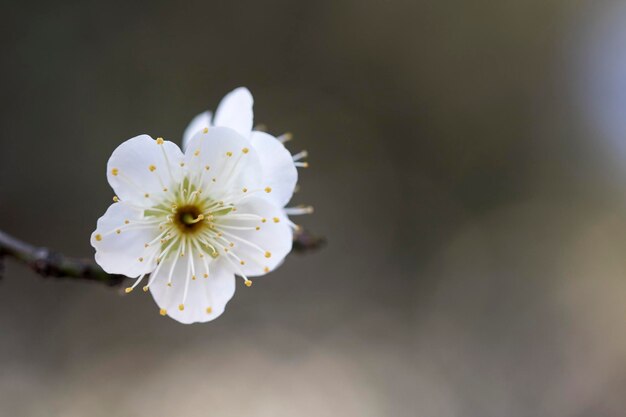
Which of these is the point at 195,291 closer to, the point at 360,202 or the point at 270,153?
the point at 270,153

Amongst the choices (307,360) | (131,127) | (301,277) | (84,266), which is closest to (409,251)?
(301,277)

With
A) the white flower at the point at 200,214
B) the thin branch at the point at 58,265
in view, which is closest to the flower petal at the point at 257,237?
the white flower at the point at 200,214

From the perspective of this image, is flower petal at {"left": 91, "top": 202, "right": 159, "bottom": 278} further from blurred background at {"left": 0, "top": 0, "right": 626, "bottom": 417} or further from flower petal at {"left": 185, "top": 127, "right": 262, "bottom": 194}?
blurred background at {"left": 0, "top": 0, "right": 626, "bottom": 417}

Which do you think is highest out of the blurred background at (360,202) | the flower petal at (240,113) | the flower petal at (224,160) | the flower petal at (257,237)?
the blurred background at (360,202)

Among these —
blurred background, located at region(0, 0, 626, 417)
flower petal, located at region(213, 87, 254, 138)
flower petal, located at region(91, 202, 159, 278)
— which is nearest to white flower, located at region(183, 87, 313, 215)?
flower petal, located at region(213, 87, 254, 138)

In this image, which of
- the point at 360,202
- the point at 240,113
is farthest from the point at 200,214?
the point at 360,202

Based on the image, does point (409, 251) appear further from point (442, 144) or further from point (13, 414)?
point (13, 414)

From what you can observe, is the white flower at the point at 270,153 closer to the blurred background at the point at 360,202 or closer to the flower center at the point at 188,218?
the flower center at the point at 188,218
